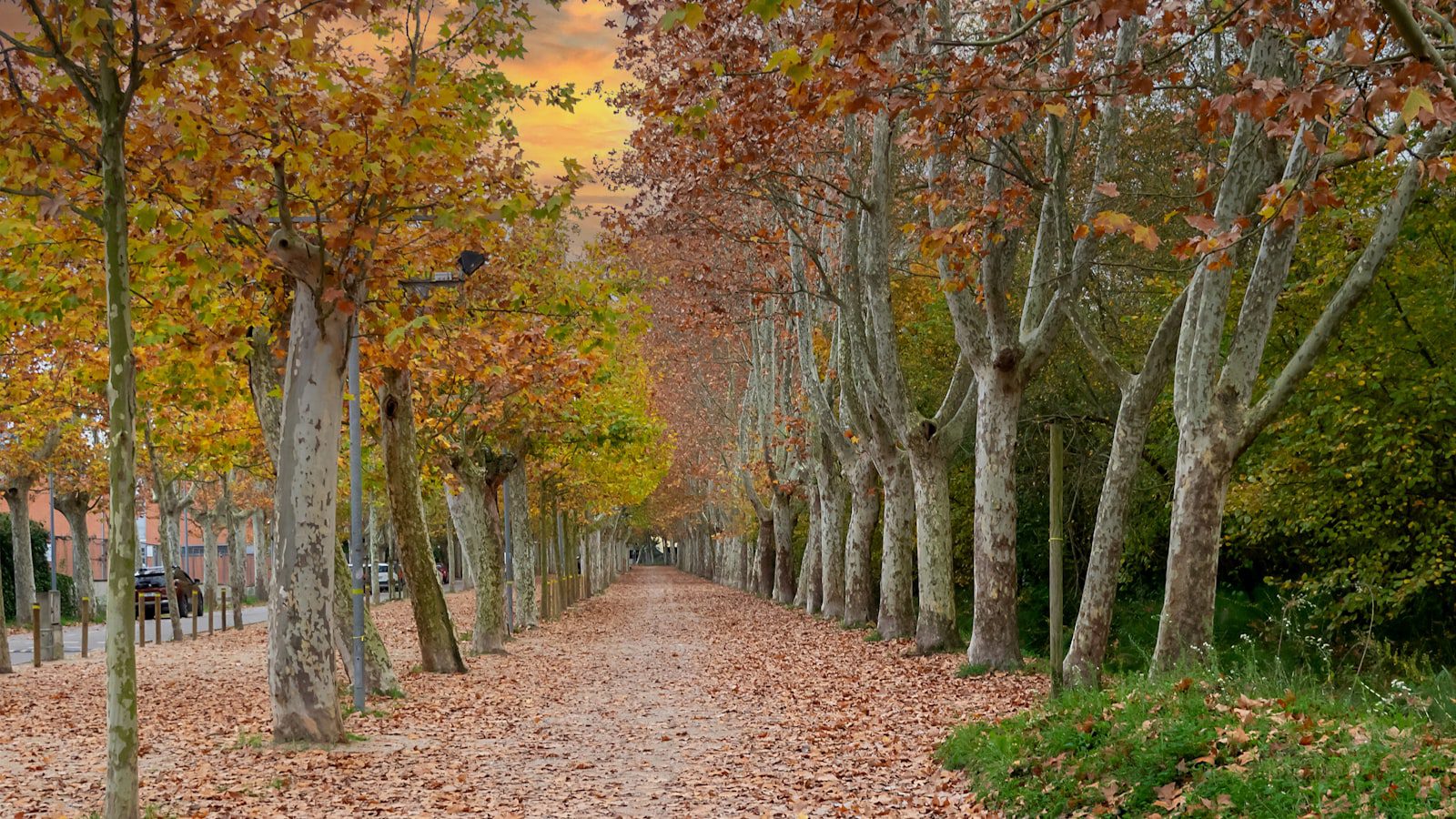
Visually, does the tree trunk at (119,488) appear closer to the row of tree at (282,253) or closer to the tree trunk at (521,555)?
the row of tree at (282,253)

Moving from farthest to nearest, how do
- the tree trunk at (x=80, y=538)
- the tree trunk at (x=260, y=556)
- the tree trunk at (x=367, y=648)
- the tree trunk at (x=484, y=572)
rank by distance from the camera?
the tree trunk at (x=260, y=556), the tree trunk at (x=80, y=538), the tree trunk at (x=484, y=572), the tree trunk at (x=367, y=648)

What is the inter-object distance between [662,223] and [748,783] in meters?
11.7

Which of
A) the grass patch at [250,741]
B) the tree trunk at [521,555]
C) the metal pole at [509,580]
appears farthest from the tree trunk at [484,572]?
the grass patch at [250,741]

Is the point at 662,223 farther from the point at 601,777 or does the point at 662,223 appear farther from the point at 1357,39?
the point at 1357,39

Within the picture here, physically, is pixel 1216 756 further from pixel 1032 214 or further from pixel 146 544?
pixel 146 544

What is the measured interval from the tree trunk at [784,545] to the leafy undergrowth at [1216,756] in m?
30.6

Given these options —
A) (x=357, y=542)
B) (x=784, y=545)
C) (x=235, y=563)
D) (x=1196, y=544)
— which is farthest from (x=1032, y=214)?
(x=235, y=563)

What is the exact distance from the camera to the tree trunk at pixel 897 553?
75.9 ft

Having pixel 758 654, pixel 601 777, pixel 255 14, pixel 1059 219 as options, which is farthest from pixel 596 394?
pixel 255 14

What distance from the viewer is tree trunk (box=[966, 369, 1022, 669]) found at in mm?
16625

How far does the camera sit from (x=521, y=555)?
106ft

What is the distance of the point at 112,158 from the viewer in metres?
7.37

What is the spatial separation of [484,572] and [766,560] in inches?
921

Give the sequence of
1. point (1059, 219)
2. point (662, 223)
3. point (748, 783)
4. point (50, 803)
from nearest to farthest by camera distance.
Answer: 1. point (50, 803)
2. point (748, 783)
3. point (1059, 219)
4. point (662, 223)
